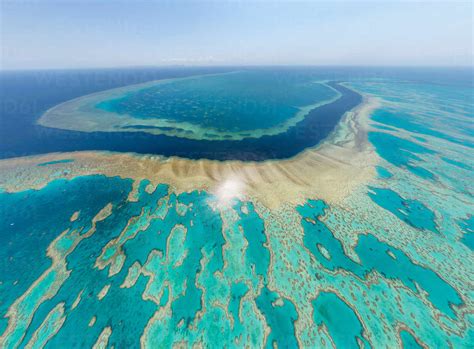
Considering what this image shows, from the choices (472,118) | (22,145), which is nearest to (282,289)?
(22,145)

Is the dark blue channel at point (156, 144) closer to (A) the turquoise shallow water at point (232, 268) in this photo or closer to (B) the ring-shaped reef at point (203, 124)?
(B) the ring-shaped reef at point (203, 124)

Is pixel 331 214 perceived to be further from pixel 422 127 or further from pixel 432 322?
pixel 422 127

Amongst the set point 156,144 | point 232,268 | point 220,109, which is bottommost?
point 232,268

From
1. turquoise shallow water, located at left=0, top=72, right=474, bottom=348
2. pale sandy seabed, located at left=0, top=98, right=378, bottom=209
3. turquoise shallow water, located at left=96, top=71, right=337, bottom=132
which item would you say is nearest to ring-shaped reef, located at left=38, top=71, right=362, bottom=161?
turquoise shallow water, located at left=96, top=71, right=337, bottom=132

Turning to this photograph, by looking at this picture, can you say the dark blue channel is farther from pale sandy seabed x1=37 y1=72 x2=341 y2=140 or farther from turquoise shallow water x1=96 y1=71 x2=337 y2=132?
turquoise shallow water x1=96 y1=71 x2=337 y2=132

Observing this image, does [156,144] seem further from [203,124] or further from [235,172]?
[235,172]

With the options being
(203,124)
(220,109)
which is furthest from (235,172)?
(220,109)
